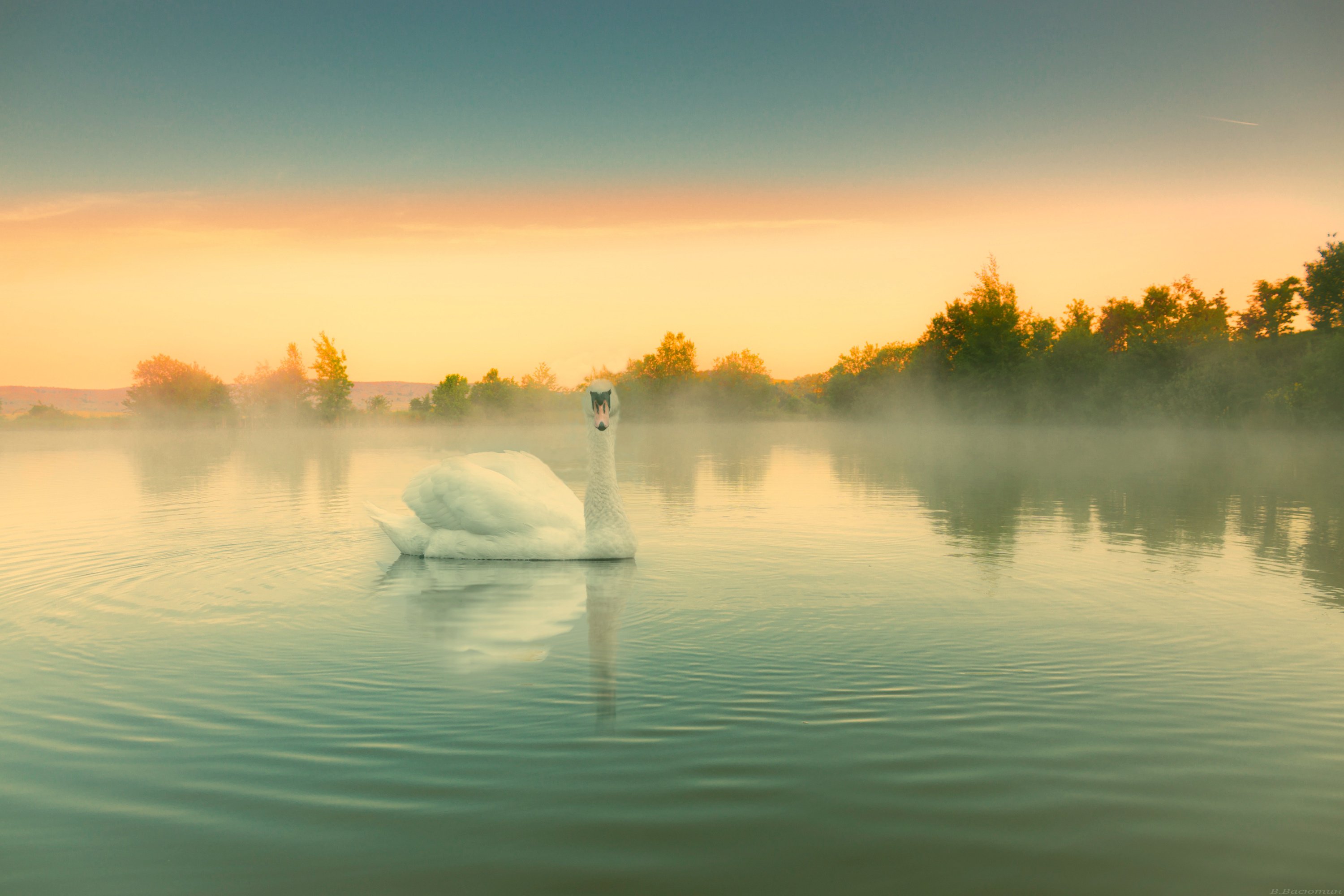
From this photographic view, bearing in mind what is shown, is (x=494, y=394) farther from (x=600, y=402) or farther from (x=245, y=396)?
(x=600, y=402)

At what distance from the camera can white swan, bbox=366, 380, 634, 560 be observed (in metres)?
10.6

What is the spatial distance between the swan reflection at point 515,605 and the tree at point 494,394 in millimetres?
127028

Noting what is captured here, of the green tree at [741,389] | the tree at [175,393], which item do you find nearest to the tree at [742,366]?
the green tree at [741,389]

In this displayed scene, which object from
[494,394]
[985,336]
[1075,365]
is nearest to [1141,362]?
[1075,365]

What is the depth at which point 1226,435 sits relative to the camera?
48594 mm

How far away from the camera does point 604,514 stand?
10695 mm

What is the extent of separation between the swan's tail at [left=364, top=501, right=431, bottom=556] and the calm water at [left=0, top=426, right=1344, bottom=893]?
43 cm

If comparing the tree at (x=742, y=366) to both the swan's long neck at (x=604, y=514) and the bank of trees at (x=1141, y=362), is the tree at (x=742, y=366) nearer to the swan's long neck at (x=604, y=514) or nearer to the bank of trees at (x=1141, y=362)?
the bank of trees at (x=1141, y=362)

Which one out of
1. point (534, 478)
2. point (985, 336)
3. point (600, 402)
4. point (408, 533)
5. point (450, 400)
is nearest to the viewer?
point (600, 402)

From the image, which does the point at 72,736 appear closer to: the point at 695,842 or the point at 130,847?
the point at 130,847

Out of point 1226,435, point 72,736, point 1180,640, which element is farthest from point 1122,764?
point 1226,435

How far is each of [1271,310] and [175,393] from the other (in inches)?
4862

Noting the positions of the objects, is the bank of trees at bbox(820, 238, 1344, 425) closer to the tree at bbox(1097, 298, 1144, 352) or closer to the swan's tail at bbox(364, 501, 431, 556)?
the tree at bbox(1097, 298, 1144, 352)

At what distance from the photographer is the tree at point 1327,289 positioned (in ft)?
150
